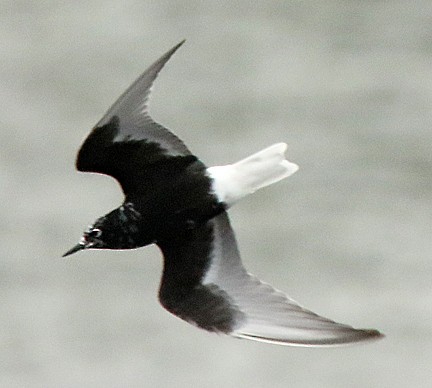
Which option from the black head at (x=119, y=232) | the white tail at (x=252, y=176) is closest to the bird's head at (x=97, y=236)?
the black head at (x=119, y=232)

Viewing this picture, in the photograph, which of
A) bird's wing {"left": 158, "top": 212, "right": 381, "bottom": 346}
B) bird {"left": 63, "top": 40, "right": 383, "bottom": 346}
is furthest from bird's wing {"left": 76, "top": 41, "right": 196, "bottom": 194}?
bird's wing {"left": 158, "top": 212, "right": 381, "bottom": 346}

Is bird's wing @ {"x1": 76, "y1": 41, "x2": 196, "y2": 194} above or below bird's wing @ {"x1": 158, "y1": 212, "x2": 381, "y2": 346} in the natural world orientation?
above

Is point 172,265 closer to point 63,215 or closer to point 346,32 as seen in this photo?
point 63,215

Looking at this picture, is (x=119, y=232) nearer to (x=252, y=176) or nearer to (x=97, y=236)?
(x=97, y=236)

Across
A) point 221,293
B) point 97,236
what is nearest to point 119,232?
point 97,236

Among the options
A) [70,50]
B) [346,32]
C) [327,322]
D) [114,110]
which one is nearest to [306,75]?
[346,32]

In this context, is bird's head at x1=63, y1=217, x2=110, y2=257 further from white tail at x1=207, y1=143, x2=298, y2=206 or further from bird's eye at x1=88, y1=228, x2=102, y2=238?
white tail at x1=207, y1=143, x2=298, y2=206
